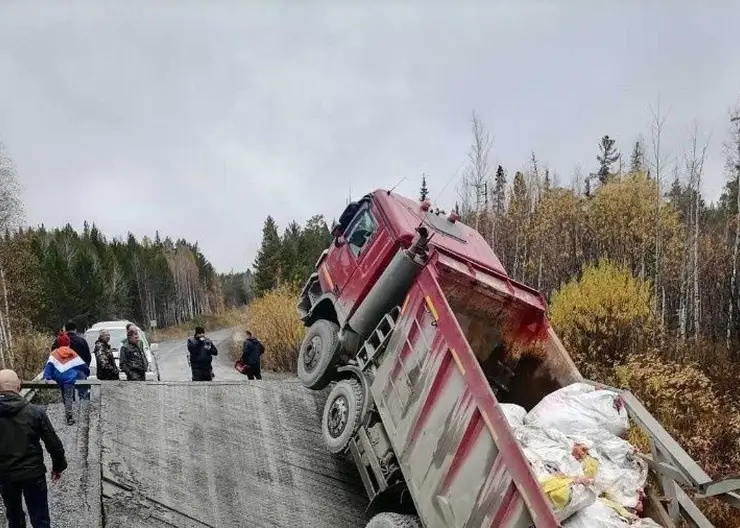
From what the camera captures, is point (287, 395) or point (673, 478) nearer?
point (673, 478)

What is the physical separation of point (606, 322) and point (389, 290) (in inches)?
276

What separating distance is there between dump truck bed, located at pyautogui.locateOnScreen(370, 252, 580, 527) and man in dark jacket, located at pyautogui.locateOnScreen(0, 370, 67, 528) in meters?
2.60

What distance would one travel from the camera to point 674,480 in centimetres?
432

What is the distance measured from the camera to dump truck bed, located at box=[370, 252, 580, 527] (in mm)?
3561

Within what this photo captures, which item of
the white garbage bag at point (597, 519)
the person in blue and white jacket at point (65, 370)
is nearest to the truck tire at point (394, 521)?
the white garbage bag at point (597, 519)

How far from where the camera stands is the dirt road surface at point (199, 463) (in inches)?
195

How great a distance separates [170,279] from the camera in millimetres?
61094

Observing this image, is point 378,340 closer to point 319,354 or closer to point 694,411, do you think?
point 319,354

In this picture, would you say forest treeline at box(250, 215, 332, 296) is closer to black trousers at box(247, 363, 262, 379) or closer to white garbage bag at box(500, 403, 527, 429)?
black trousers at box(247, 363, 262, 379)

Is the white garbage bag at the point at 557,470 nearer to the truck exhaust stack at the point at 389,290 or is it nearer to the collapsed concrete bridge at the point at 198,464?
the truck exhaust stack at the point at 389,290

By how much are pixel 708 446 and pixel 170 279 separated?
195 feet

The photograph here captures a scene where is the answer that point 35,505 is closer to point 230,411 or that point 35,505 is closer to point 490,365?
point 230,411

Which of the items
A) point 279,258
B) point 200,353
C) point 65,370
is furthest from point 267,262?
point 65,370

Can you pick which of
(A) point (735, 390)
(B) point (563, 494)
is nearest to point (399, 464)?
(B) point (563, 494)
